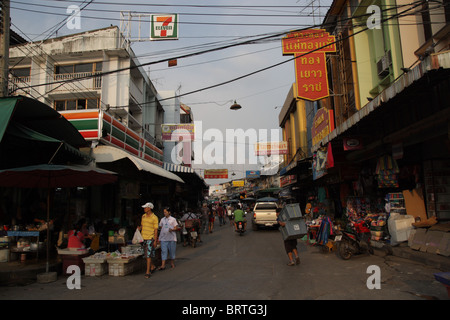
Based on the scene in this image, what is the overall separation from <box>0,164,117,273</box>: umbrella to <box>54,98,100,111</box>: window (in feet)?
40.2

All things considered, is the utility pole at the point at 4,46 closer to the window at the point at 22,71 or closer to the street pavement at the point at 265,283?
the street pavement at the point at 265,283

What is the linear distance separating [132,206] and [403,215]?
1258cm

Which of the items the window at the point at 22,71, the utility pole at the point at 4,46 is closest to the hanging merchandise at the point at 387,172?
the utility pole at the point at 4,46

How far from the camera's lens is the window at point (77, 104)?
1978cm

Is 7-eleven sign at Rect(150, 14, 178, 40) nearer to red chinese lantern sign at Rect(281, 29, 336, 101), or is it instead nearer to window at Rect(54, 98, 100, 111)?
red chinese lantern sign at Rect(281, 29, 336, 101)

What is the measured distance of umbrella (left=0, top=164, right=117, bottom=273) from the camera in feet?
23.2

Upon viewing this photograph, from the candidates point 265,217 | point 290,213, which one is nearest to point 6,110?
point 290,213

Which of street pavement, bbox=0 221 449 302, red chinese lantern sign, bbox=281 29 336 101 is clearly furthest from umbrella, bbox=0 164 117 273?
red chinese lantern sign, bbox=281 29 336 101

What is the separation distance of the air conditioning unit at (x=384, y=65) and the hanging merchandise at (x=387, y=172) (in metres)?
3.88

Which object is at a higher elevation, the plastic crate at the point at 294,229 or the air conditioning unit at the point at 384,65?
the air conditioning unit at the point at 384,65

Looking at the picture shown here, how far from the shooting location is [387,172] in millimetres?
9672

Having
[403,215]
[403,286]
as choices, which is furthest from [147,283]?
[403,215]

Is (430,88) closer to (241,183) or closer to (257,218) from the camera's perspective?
(257,218)

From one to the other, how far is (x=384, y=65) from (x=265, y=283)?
9.77 metres
